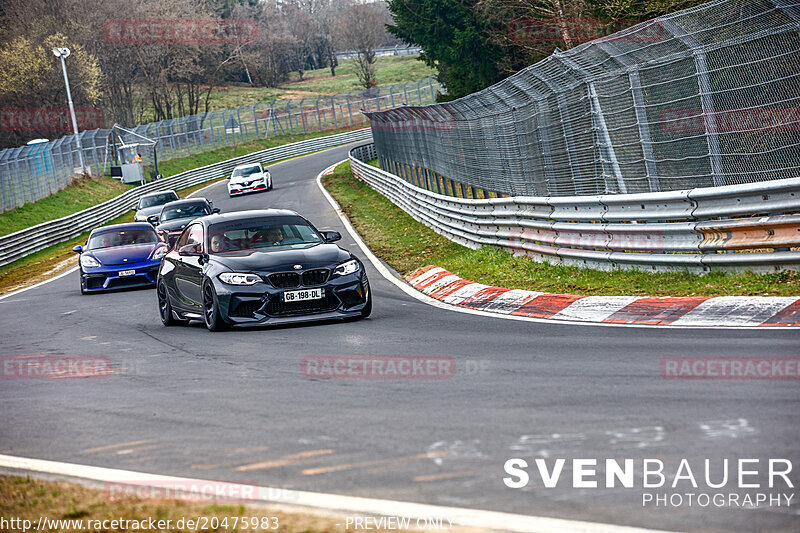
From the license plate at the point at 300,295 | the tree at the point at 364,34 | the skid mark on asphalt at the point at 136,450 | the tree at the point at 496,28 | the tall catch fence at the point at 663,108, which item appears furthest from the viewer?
the tree at the point at 364,34

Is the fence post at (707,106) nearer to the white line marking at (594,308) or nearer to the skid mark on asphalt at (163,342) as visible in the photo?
the white line marking at (594,308)

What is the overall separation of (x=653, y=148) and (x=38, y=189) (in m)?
36.1

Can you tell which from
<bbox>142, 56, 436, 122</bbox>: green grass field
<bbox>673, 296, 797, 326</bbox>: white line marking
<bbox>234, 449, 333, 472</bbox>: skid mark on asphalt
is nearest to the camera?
<bbox>234, 449, 333, 472</bbox>: skid mark on asphalt

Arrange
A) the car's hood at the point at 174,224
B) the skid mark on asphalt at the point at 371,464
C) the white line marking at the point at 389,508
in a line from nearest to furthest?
the white line marking at the point at 389,508, the skid mark on asphalt at the point at 371,464, the car's hood at the point at 174,224

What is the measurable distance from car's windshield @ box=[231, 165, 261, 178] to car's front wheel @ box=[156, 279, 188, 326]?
32.2m

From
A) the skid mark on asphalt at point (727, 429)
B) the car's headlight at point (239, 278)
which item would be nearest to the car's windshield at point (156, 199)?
the car's headlight at point (239, 278)

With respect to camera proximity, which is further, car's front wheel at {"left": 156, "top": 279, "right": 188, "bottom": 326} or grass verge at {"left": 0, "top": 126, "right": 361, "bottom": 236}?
grass verge at {"left": 0, "top": 126, "right": 361, "bottom": 236}

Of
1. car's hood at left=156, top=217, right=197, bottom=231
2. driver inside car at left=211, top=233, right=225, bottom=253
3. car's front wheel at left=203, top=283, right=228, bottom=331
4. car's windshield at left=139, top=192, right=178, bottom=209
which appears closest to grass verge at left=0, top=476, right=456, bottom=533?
car's front wheel at left=203, top=283, right=228, bottom=331

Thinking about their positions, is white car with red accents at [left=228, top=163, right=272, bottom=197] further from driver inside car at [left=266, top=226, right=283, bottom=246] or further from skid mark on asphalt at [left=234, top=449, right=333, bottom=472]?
skid mark on asphalt at [left=234, top=449, right=333, bottom=472]

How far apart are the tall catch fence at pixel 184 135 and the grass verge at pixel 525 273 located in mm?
18248

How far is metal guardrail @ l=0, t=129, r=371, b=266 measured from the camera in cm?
3353

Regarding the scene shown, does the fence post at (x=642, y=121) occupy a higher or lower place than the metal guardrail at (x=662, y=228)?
higher

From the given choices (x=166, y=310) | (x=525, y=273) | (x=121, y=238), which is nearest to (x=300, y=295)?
(x=166, y=310)

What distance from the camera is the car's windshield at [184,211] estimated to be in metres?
25.9
